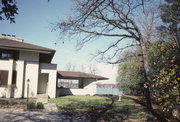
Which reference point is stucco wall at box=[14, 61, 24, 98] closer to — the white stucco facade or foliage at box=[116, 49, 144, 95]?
the white stucco facade

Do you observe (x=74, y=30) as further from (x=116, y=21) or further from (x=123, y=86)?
(x=123, y=86)

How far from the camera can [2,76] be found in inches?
706

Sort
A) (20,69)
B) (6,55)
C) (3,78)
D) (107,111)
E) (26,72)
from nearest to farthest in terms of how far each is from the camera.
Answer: (107,111), (3,78), (20,69), (6,55), (26,72)

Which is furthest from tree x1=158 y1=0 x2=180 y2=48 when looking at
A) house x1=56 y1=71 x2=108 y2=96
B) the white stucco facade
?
house x1=56 y1=71 x2=108 y2=96

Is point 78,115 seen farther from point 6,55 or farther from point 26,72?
point 6,55

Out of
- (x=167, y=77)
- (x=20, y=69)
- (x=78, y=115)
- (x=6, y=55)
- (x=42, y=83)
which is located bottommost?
(x=78, y=115)

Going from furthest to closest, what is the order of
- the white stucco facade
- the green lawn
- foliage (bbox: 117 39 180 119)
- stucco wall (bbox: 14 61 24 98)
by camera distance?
stucco wall (bbox: 14 61 24 98) < the white stucco facade < the green lawn < foliage (bbox: 117 39 180 119)

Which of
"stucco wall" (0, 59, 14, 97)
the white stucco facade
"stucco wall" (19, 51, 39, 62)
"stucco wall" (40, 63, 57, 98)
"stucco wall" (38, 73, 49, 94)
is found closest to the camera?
"stucco wall" (0, 59, 14, 97)

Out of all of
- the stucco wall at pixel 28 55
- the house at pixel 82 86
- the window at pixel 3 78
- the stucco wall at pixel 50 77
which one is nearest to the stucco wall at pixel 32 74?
the stucco wall at pixel 28 55

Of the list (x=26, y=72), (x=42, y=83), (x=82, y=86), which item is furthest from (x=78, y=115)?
(x=82, y=86)

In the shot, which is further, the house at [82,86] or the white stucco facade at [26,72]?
the house at [82,86]

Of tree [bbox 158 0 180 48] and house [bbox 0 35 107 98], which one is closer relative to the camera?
tree [bbox 158 0 180 48]

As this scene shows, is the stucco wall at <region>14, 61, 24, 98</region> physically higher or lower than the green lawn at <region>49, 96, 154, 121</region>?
higher

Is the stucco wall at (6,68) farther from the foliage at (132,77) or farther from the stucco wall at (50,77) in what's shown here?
the foliage at (132,77)
